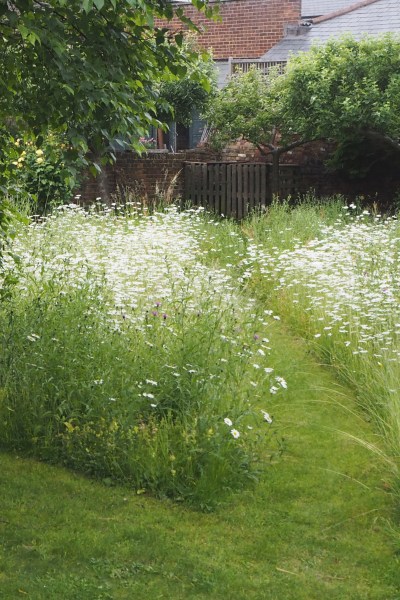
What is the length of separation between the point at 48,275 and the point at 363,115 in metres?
9.06

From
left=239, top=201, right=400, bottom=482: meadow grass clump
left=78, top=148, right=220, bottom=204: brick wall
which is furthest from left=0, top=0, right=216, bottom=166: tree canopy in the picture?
left=78, top=148, right=220, bottom=204: brick wall

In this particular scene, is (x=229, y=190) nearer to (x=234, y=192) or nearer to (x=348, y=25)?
(x=234, y=192)

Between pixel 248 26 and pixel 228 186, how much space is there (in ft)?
35.4

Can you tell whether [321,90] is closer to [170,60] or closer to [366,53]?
[366,53]

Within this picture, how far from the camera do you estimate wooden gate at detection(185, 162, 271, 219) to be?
56.2 feet

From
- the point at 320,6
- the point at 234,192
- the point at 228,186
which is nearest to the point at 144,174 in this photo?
the point at 228,186

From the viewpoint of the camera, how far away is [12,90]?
5.06 m

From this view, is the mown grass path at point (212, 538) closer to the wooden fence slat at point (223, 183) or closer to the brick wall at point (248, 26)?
the wooden fence slat at point (223, 183)

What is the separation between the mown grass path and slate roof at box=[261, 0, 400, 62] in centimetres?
1748

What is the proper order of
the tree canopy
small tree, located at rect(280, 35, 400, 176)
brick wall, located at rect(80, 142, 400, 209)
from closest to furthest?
the tree canopy, small tree, located at rect(280, 35, 400, 176), brick wall, located at rect(80, 142, 400, 209)

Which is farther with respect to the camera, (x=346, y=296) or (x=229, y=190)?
(x=229, y=190)

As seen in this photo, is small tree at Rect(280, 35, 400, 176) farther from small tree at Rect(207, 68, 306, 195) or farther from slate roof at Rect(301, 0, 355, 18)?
slate roof at Rect(301, 0, 355, 18)

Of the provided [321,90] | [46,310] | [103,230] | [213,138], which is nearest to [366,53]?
[321,90]

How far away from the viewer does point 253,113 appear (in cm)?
1734
